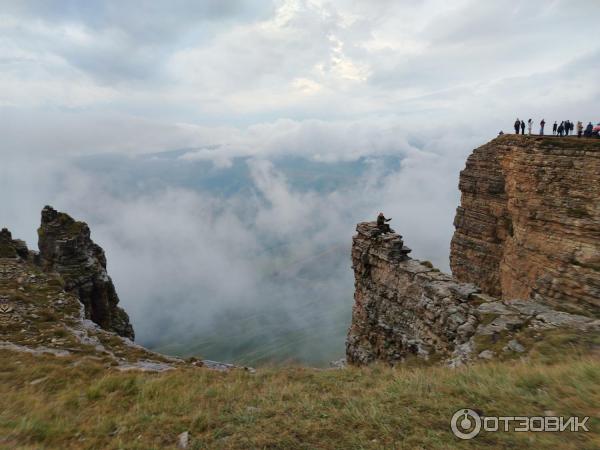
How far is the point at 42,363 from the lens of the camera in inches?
542

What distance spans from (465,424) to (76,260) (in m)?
40.2

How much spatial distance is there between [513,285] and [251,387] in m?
37.8

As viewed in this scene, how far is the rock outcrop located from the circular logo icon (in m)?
8.22

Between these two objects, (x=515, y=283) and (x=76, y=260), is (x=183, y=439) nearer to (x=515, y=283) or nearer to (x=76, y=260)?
(x=76, y=260)

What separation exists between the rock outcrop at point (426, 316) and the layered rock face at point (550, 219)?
468 cm

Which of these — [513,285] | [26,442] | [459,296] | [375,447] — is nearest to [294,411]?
[375,447]

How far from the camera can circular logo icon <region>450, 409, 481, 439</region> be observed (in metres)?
7.80

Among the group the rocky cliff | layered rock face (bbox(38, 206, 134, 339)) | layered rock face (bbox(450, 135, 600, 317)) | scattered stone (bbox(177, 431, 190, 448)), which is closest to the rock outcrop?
layered rock face (bbox(450, 135, 600, 317))

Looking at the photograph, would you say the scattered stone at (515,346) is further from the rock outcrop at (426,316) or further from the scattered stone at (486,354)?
the scattered stone at (486,354)

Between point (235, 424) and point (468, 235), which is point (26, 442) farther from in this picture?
point (468, 235)

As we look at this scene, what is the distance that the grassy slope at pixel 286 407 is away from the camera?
773 centimetres

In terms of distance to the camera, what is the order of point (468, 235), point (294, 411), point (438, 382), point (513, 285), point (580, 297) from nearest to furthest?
point (294, 411)
point (438, 382)
point (580, 297)
point (513, 285)
point (468, 235)

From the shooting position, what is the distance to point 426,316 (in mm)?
23875

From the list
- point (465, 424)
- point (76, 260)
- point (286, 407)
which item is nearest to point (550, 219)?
point (465, 424)
